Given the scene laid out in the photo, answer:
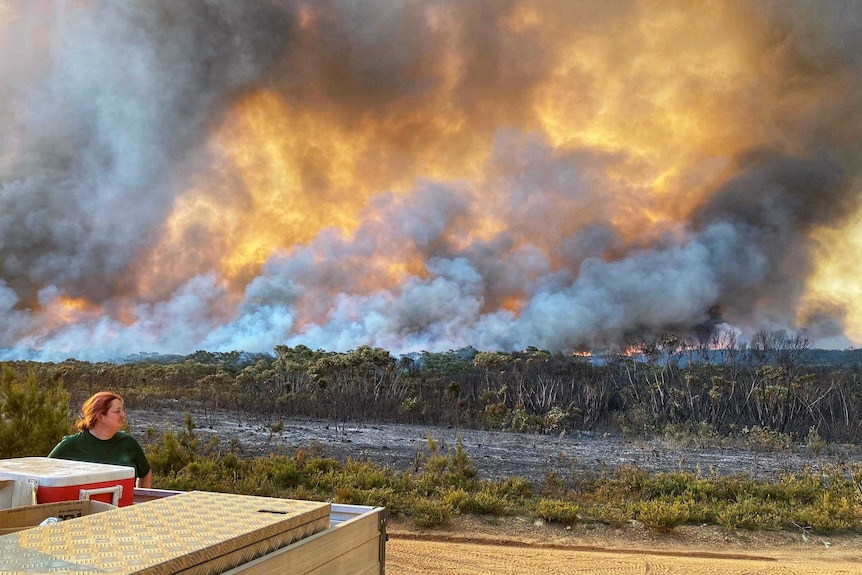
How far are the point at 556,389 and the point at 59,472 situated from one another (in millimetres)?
21471

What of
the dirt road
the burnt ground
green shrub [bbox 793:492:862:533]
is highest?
the burnt ground

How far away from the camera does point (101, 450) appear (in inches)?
140

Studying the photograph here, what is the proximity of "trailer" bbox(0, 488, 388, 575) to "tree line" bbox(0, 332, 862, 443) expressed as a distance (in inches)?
658

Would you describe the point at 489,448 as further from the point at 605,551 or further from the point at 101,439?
the point at 101,439

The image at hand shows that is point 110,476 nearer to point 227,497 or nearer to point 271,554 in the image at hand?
point 227,497

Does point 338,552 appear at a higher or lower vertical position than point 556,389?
lower

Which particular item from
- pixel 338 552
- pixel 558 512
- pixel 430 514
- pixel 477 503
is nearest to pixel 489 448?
pixel 477 503

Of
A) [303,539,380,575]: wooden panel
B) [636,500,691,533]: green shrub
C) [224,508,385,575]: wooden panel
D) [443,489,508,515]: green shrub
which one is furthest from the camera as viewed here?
[443,489,508,515]: green shrub

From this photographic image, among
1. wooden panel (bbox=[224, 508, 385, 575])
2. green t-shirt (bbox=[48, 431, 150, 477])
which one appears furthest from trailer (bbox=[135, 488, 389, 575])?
green t-shirt (bbox=[48, 431, 150, 477])

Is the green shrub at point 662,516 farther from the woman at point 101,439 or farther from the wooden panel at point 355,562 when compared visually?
the wooden panel at point 355,562

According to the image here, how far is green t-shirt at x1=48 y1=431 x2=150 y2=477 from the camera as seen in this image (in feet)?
11.4

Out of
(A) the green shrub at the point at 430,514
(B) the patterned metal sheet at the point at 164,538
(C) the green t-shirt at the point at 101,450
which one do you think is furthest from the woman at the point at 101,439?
(A) the green shrub at the point at 430,514

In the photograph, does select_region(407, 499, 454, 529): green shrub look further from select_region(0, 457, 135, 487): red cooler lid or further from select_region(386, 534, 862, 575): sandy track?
select_region(0, 457, 135, 487): red cooler lid

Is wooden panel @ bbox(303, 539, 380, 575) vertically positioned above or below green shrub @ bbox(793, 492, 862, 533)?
above
